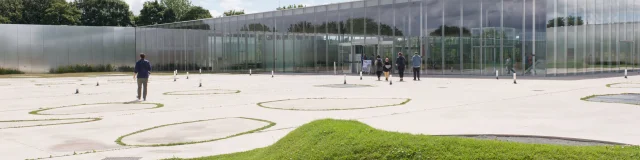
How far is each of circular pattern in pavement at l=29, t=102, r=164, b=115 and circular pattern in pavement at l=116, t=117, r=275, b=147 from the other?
468cm

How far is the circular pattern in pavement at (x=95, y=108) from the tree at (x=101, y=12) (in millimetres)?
82454

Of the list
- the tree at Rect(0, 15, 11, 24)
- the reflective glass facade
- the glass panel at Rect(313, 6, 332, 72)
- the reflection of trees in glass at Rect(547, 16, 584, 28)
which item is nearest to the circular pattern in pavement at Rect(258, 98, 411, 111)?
the reflection of trees in glass at Rect(547, 16, 584, 28)

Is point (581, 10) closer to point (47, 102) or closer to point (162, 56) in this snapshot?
point (47, 102)

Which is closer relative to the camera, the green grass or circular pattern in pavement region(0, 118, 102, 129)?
the green grass

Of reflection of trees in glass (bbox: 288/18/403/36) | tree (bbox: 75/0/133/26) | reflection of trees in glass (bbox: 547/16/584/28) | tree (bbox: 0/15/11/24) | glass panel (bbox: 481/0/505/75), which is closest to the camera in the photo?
reflection of trees in glass (bbox: 547/16/584/28)

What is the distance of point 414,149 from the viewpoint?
525cm

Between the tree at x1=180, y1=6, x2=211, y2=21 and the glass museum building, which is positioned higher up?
the tree at x1=180, y1=6, x2=211, y2=21

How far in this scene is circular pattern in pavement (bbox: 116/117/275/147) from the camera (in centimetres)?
988

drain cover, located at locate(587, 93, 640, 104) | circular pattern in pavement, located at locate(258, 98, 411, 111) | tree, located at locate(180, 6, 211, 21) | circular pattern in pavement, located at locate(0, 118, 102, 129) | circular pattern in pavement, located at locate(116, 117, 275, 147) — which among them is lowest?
circular pattern in pavement, located at locate(116, 117, 275, 147)

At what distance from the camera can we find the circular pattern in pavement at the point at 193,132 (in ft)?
32.4

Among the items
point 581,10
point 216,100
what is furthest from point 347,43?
point 216,100

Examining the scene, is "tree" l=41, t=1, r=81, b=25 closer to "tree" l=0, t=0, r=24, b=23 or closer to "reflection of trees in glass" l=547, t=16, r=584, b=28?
"tree" l=0, t=0, r=24, b=23

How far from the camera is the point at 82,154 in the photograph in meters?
8.50

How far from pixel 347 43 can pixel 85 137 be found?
1538 inches
